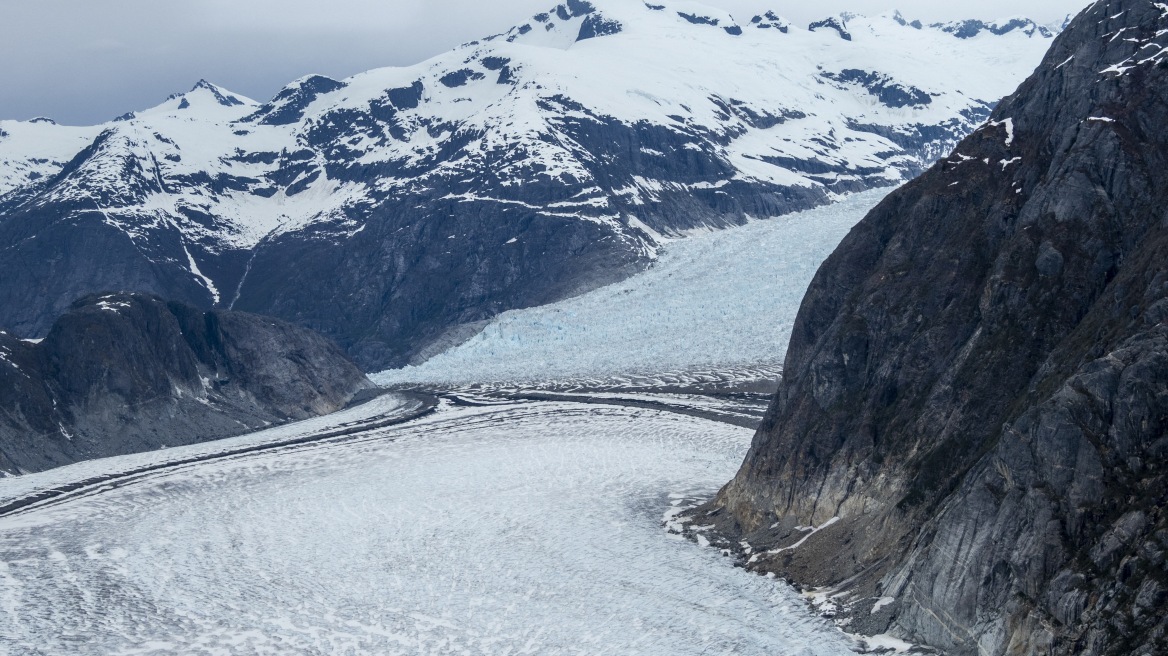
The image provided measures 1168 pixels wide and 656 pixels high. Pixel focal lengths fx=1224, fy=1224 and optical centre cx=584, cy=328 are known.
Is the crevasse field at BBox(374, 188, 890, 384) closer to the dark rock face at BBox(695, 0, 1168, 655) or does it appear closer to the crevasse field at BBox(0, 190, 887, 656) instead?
the crevasse field at BBox(0, 190, 887, 656)

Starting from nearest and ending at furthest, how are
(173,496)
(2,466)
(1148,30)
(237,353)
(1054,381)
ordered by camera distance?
(1054,381), (1148,30), (173,496), (2,466), (237,353)

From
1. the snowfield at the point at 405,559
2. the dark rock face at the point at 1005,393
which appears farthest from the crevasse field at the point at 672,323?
the dark rock face at the point at 1005,393

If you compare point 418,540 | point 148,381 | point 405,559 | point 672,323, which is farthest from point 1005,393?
point 148,381

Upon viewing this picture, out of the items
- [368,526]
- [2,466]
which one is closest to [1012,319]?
[368,526]

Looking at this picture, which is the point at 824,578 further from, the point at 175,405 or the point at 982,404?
the point at 175,405

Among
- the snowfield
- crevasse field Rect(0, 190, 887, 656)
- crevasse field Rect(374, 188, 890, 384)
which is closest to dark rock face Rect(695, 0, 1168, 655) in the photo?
crevasse field Rect(0, 190, 887, 656)

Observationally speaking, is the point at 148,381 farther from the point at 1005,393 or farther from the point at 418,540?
the point at 1005,393

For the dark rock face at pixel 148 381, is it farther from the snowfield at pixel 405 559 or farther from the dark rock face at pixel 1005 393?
the dark rock face at pixel 1005 393
